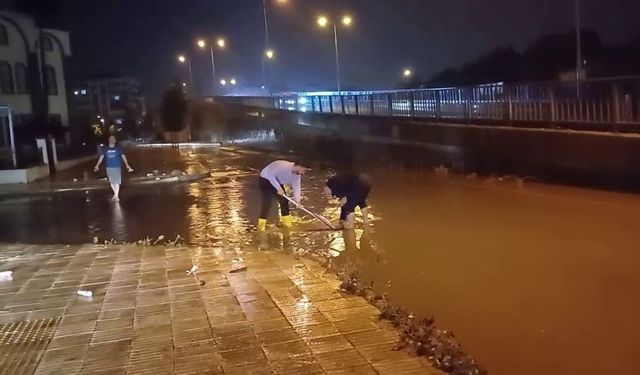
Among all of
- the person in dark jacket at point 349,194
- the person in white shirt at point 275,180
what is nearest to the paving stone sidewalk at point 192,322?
the person in dark jacket at point 349,194

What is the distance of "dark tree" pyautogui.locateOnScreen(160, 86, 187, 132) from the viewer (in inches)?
1785

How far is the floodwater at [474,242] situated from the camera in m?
5.84

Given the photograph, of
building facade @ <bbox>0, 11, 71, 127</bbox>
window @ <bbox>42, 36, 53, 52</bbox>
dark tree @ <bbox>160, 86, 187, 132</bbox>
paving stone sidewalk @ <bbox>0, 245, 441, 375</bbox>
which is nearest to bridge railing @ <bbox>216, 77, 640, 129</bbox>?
paving stone sidewalk @ <bbox>0, 245, 441, 375</bbox>

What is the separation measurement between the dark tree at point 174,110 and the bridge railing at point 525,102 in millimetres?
19165

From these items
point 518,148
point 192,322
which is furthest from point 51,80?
point 192,322

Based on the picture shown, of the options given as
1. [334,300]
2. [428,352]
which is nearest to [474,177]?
[334,300]

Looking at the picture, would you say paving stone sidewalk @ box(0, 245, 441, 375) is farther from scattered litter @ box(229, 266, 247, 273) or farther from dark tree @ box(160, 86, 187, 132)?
dark tree @ box(160, 86, 187, 132)

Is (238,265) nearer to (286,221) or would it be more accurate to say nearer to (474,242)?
(474,242)

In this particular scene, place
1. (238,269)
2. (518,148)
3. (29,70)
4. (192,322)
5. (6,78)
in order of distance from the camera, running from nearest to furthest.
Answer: (192,322) < (238,269) < (518,148) < (6,78) < (29,70)

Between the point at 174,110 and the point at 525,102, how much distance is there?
105 ft

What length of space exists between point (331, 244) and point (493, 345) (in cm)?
444

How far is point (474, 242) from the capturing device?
9648 mm

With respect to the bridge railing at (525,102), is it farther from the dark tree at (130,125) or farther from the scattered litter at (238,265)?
the dark tree at (130,125)

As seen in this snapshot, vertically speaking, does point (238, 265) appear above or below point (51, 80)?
below
